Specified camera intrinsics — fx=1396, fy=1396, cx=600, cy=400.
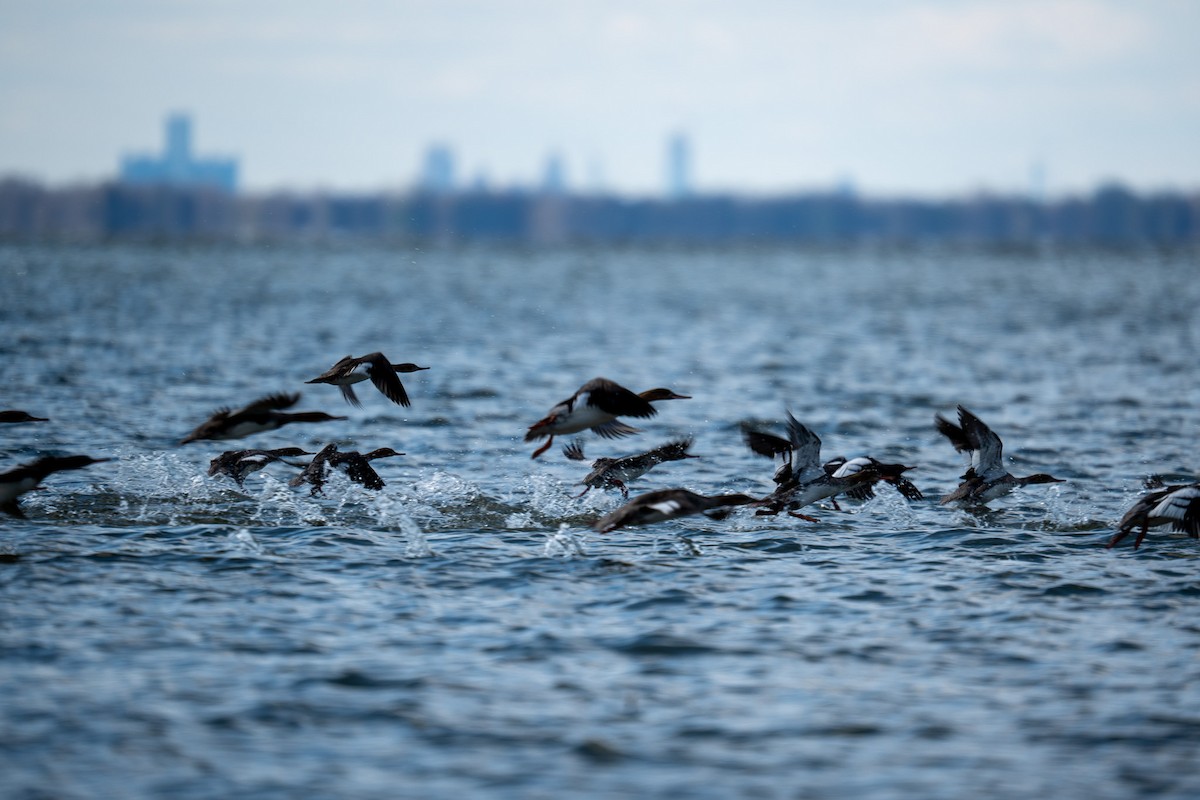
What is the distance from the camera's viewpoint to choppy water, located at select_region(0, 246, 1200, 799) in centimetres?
875

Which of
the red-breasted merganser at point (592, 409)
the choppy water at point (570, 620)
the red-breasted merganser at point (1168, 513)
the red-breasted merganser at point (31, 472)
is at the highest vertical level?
the red-breasted merganser at point (592, 409)

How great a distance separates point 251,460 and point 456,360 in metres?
22.0

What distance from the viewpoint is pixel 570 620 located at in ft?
38.0

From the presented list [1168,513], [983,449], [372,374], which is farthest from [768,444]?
[372,374]

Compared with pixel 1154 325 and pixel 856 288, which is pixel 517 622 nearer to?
pixel 1154 325

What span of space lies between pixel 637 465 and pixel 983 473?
3.87m

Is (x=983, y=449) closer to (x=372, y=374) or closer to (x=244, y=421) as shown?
(x=372, y=374)

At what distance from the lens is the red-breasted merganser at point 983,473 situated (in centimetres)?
1546

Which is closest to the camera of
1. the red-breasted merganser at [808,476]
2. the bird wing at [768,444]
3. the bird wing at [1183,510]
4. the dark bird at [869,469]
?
the bird wing at [1183,510]

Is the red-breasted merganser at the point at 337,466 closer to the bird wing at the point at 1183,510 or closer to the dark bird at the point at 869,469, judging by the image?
the dark bird at the point at 869,469

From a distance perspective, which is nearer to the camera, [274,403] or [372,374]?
[274,403]

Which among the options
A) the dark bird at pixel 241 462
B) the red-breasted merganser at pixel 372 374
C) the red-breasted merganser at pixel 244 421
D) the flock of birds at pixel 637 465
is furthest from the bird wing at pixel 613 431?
the dark bird at pixel 241 462

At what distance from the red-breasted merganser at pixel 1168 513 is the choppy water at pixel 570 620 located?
1.06 ft

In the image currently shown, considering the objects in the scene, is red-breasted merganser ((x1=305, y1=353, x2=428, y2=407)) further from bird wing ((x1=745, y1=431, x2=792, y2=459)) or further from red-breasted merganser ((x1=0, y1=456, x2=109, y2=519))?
bird wing ((x1=745, y1=431, x2=792, y2=459))
